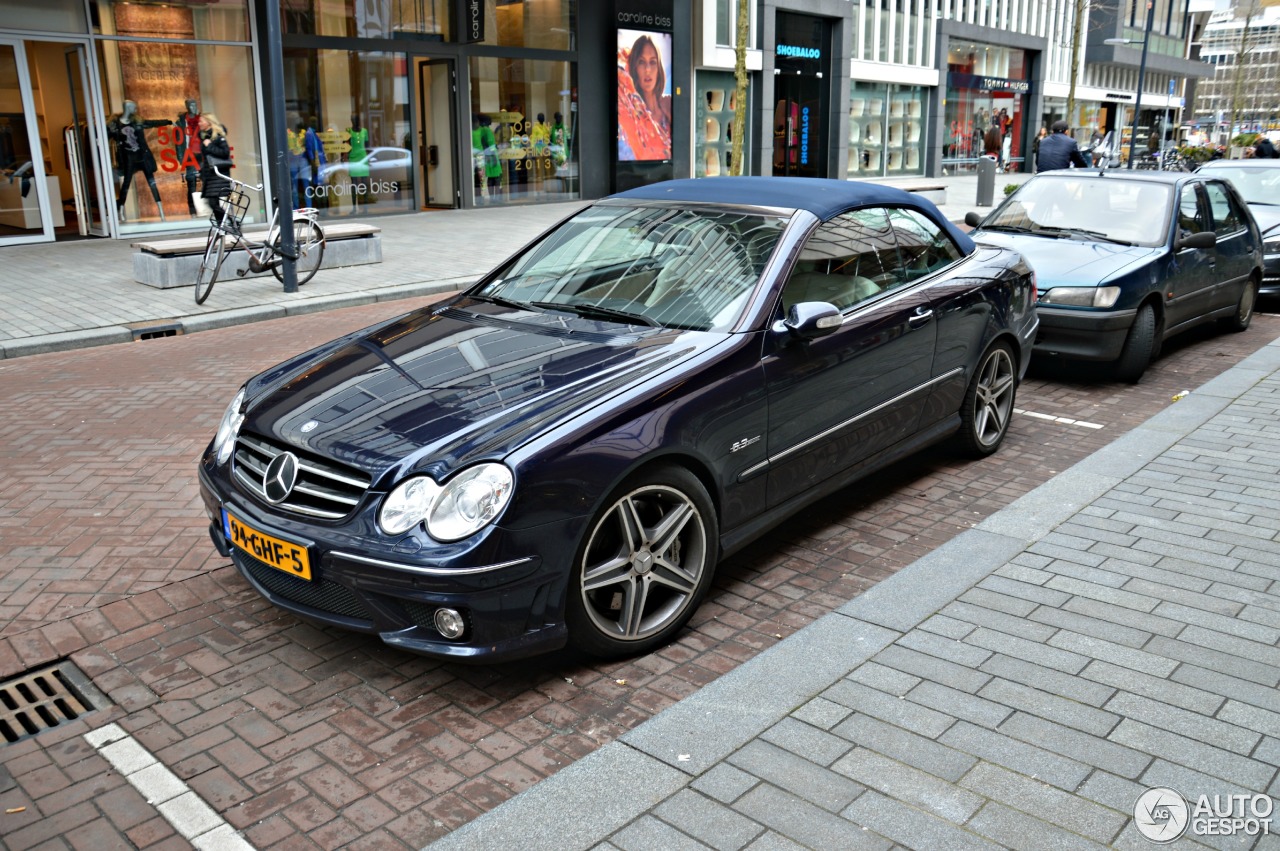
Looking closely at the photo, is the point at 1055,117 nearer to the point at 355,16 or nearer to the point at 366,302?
the point at 355,16

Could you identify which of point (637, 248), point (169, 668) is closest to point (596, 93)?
point (637, 248)

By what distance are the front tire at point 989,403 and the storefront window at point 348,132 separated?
15.5m

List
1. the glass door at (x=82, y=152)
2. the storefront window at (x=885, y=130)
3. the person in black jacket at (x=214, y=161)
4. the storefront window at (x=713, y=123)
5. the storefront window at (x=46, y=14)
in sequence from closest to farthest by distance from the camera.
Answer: the person in black jacket at (x=214, y=161) → the storefront window at (x=46, y=14) → the glass door at (x=82, y=152) → the storefront window at (x=713, y=123) → the storefront window at (x=885, y=130)

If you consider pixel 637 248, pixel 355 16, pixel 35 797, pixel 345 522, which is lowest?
pixel 35 797

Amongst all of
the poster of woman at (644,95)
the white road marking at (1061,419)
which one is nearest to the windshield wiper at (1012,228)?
the white road marking at (1061,419)

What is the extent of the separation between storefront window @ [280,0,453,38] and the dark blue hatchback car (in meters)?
13.9

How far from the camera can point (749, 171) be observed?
2861cm

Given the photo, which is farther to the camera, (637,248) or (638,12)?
(638,12)

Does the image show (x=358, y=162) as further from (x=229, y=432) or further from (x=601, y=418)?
(x=601, y=418)

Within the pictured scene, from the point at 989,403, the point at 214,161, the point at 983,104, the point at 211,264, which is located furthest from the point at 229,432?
the point at 983,104

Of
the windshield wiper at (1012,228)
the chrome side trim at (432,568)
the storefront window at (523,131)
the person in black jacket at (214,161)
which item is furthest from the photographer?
the storefront window at (523,131)

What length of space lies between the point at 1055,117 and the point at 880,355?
48388 millimetres

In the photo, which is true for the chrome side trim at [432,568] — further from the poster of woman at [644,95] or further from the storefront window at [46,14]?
the poster of woman at [644,95]

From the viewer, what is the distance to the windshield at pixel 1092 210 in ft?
29.1
